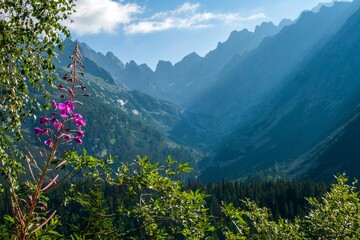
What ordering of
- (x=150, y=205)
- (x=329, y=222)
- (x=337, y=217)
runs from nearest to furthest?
(x=150, y=205) < (x=337, y=217) < (x=329, y=222)

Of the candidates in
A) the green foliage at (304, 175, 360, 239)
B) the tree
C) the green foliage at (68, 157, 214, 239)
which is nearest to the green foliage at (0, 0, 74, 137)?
the tree

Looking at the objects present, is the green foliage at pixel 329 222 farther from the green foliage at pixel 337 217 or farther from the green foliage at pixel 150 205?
the green foliage at pixel 150 205

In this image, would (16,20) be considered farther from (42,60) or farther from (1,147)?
(1,147)

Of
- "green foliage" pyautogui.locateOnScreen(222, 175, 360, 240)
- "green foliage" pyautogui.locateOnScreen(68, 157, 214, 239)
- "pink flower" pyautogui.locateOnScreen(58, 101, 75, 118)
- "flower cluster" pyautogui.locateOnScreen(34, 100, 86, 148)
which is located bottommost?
"green foliage" pyautogui.locateOnScreen(222, 175, 360, 240)

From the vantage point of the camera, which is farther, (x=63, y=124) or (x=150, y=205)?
(x=150, y=205)

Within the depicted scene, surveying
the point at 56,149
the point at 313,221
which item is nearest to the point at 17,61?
the point at 56,149

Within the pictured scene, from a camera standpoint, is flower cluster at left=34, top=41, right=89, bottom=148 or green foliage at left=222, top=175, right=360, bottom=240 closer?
flower cluster at left=34, top=41, right=89, bottom=148

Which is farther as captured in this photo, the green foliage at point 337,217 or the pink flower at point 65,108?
the green foliage at point 337,217

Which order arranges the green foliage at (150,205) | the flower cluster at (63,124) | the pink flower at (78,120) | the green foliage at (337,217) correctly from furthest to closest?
the green foliage at (337,217) → the green foliage at (150,205) → the pink flower at (78,120) → the flower cluster at (63,124)

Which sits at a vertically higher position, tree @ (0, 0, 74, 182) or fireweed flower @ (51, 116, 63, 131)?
tree @ (0, 0, 74, 182)

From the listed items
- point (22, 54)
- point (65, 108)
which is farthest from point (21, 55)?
point (65, 108)

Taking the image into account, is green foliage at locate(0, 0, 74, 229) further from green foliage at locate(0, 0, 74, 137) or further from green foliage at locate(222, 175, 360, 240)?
green foliage at locate(222, 175, 360, 240)

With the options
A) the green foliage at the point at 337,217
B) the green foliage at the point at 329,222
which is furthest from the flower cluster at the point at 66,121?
the green foliage at the point at 337,217

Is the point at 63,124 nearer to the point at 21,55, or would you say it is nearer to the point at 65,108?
the point at 65,108
